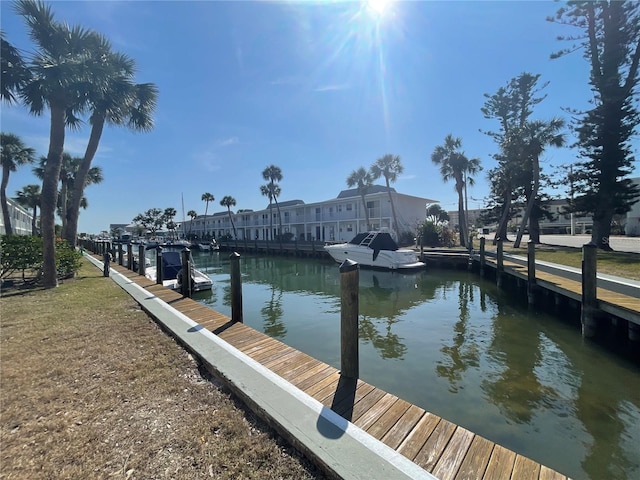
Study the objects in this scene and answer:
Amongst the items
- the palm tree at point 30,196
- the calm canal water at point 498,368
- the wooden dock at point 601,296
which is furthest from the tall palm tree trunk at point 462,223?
the palm tree at point 30,196

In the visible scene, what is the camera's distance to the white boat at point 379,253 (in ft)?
60.0

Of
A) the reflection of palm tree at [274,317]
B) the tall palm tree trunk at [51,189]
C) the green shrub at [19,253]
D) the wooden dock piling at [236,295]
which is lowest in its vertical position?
the reflection of palm tree at [274,317]

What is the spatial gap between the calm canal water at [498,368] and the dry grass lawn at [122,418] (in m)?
2.98

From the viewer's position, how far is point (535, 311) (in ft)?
31.3

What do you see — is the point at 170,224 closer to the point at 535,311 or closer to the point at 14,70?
the point at 14,70

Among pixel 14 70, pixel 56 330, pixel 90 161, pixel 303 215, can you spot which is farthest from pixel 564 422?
pixel 303 215

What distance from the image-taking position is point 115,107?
490 inches

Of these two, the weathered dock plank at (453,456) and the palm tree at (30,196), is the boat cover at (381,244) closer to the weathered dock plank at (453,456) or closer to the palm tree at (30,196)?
the weathered dock plank at (453,456)

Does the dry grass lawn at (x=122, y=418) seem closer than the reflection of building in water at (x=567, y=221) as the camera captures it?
Yes

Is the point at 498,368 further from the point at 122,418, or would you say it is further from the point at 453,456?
the point at 122,418

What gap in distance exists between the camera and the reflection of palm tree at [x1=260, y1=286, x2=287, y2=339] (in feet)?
26.1

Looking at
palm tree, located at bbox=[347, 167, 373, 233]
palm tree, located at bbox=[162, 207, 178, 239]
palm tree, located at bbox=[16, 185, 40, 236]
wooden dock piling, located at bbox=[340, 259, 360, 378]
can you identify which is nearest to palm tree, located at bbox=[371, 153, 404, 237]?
palm tree, located at bbox=[347, 167, 373, 233]

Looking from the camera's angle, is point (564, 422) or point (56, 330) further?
point (56, 330)

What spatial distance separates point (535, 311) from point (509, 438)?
7477 mm
